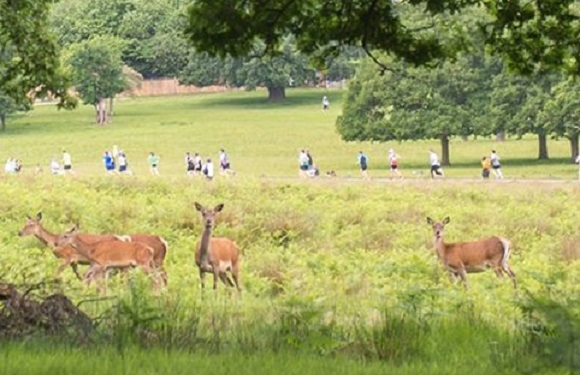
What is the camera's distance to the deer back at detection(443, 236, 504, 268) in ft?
62.0

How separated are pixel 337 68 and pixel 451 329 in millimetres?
94192

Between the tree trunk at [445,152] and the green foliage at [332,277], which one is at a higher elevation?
the green foliage at [332,277]

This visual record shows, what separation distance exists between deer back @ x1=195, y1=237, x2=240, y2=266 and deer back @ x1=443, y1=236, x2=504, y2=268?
369cm

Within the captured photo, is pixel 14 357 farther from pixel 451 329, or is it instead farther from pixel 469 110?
pixel 469 110

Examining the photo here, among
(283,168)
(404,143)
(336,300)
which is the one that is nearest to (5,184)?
(336,300)

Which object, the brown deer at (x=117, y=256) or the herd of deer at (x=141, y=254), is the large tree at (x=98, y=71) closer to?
the herd of deer at (x=141, y=254)

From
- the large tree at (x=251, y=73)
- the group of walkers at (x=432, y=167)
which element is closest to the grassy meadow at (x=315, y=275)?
the group of walkers at (x=432, y=167)

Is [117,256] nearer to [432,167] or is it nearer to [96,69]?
[432,167]

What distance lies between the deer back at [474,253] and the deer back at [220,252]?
12.1 feet

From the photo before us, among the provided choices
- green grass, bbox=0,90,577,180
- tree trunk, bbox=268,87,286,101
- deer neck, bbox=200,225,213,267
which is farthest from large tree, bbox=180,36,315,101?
deer neck, bbox=200,225,213,267

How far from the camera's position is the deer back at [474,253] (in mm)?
18906

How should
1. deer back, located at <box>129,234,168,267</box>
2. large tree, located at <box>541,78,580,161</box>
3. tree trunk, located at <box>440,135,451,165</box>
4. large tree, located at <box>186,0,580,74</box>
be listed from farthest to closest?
tree trunk, located at <box>440,135,451,165</box>
large tree, located at <box>541,78,580,161</box>
deer back, located at <box>129,234,168,267</box>
large tree, located at <box>186,0,580,74</box>

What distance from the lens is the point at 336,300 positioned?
38.8ft

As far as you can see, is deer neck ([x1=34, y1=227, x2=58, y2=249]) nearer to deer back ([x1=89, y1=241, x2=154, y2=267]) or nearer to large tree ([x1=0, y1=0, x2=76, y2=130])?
large tree ([x1=0, y1=0, x2=76, y2=130])
